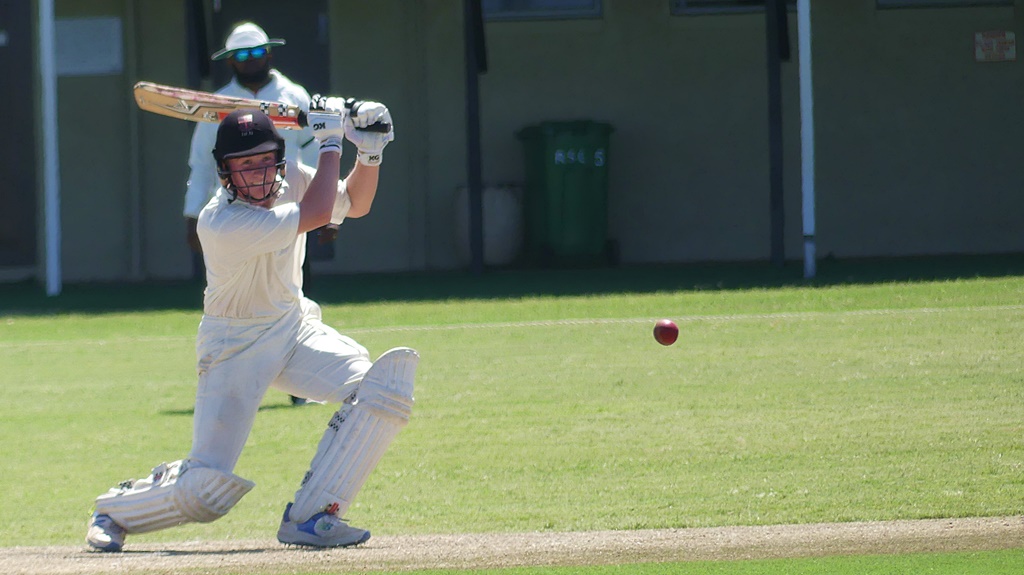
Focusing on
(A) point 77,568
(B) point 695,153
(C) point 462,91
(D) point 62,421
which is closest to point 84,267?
(C) point 462,91

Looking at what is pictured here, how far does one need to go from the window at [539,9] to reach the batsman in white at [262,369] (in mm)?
11492

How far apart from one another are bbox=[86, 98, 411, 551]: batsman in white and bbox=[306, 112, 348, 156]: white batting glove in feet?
0.16

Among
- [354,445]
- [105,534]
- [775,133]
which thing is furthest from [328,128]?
[775,133]

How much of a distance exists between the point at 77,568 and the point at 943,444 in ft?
12.2

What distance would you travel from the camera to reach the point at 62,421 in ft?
25.6

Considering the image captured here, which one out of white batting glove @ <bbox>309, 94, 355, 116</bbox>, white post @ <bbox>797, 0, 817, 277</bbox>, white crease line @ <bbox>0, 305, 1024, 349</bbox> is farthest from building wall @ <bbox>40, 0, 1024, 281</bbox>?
white batting glove @ <bbox>309, 94, 355, 116</bbox>

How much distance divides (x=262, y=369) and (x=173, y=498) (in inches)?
20.0

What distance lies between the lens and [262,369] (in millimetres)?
4914

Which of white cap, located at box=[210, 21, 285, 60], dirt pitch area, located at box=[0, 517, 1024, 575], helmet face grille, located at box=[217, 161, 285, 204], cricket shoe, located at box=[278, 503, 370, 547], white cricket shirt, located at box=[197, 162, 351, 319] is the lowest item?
dirt pitch area, located at box=[0, 517, 1024, 575]

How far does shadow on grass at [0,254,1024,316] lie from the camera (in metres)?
13.1

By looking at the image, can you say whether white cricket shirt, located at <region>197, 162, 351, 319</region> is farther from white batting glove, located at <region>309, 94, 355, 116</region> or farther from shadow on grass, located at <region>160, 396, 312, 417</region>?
shadow on grass, located at <region>160, 396, 312, 417</region>

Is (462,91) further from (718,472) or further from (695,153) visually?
(718,472)

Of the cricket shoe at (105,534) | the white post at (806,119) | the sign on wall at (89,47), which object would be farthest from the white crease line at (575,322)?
the sign on wall at (89,47)

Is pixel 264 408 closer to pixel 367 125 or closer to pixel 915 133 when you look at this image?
pixel 367 125
